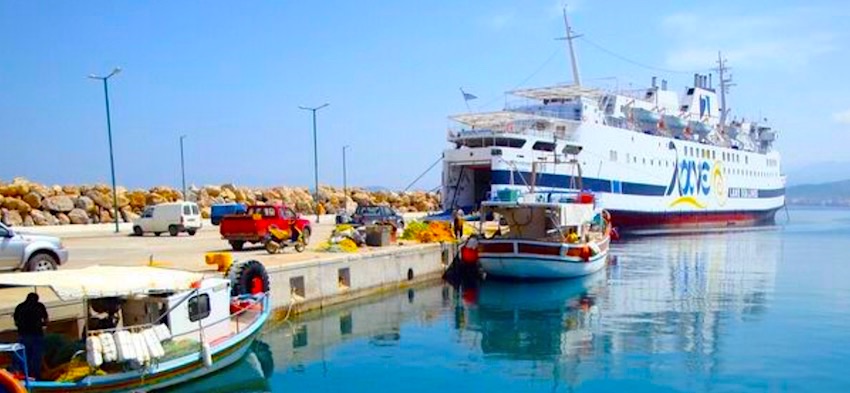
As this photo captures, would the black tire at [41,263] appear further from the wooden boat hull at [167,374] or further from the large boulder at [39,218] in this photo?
the large boulder at [39,218]

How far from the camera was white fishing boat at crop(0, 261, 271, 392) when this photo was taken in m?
10.9

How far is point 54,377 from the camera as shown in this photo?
35.4ft

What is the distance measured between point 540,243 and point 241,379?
50.9 ft

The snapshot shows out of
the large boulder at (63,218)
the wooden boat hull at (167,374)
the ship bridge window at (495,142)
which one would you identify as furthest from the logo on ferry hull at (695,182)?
the wooden boat hull at (167,374)

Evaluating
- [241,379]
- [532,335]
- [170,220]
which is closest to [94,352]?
[241,379]

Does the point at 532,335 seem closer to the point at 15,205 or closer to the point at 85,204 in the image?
the point at 15,205

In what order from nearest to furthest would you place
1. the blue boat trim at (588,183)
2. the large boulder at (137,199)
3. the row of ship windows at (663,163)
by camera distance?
1. the blue boat trim at (588,183)
2. the row of ship windows at (663,163)
3. the large boulder at (137,199)

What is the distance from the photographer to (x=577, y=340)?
59.9 ft

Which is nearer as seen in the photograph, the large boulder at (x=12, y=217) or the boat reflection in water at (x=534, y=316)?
the boat reflection in water at (x=534, y=316)

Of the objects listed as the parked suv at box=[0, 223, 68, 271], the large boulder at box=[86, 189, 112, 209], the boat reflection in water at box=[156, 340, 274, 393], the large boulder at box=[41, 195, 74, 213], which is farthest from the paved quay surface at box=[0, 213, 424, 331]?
the large boulder at box=[86, 189, 112, 209]

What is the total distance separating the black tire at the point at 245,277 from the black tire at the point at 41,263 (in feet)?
13.5

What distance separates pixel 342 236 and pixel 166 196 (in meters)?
35.6

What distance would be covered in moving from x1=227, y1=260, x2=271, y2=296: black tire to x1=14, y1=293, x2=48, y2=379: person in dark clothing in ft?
16.7

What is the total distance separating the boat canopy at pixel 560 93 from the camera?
54.6 metres
